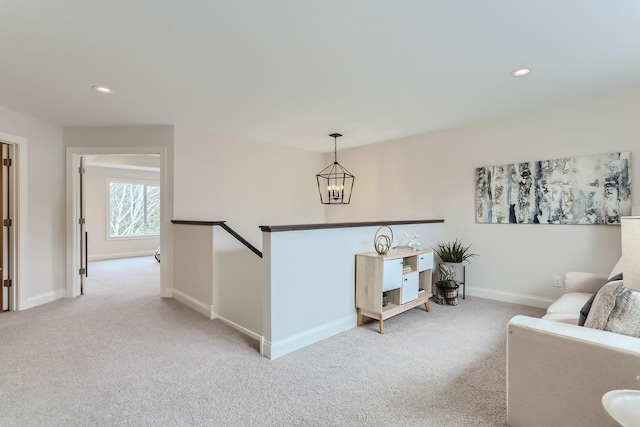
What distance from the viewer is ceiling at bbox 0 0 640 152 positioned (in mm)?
1778

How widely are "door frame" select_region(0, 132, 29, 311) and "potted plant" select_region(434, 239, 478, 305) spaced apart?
5016 millimetres

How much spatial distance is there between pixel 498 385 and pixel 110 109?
4436mm

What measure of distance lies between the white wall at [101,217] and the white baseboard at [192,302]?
4.63 meters

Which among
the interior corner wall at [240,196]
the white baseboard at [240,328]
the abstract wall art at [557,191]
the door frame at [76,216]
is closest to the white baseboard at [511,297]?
the abstract wall art at [557,191]

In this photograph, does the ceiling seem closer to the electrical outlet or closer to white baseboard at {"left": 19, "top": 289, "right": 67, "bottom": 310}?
the electrical outlet

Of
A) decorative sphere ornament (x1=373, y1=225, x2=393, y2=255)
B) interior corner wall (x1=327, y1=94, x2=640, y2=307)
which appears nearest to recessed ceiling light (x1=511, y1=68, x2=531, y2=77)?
interior corner wall (x1=327, y1=94, x2=640, y2=307)

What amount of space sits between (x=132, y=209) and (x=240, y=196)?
481 centimetres

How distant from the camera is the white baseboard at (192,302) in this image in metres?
3.41

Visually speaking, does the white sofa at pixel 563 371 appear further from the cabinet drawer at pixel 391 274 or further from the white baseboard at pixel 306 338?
the white baseboard at pixel 306 338

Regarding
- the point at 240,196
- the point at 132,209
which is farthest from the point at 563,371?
the point at 132,209

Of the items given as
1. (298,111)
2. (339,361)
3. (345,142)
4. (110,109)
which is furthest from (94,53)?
(345,142)

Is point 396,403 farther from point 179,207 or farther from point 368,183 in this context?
point 368,183

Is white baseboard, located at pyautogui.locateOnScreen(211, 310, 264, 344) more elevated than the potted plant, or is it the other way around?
the potted plant

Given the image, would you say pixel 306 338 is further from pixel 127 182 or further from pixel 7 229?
pixel 127 182
